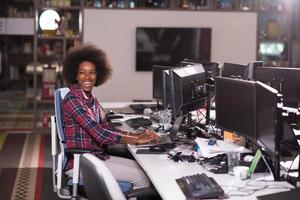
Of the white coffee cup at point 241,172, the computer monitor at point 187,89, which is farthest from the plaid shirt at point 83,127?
the white coffee cup at point 241,172

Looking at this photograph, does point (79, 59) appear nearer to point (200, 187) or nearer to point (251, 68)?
point (251, 68)

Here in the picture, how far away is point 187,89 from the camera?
3822 mm

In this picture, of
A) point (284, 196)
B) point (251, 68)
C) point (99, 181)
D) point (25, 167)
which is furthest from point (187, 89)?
point (25, 167)

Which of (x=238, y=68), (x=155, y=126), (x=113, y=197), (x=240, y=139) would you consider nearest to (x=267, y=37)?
(x=238, y=68)

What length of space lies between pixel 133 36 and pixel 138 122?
3085 mm

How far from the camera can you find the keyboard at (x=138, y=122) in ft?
14.2

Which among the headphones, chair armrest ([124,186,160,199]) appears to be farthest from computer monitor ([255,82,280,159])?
chair armrest ([124,186,160,199])

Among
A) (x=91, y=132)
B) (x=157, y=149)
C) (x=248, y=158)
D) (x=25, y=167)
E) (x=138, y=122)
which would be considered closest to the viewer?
(x=248, y=158)

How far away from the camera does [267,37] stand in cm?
775

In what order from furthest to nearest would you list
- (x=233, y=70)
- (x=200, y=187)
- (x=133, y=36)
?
1. (x=133, y=36)
2. (x=233, y=70)
3. (x=200, y=187)

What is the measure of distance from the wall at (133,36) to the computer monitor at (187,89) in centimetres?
332

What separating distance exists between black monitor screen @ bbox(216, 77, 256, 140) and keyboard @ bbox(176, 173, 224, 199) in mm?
507

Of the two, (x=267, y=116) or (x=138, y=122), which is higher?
(x=267, y=116)

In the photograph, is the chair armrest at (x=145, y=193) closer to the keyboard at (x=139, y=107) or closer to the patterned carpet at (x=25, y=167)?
the patterned carpet at (x=25, y=167)
